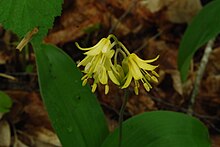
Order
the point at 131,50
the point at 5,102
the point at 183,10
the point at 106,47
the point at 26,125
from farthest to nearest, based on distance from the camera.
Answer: the point at 183,10 < the point at 131,50 < the point at 26,125 < the point at 5,102 < the point at 106,47

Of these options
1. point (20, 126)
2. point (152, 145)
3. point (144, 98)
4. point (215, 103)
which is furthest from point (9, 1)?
point (215, 103)

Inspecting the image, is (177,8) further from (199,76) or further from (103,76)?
(103,76)

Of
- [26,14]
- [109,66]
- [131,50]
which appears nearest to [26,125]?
[131,50]

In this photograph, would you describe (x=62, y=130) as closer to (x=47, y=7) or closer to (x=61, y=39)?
(x=47, y=7)

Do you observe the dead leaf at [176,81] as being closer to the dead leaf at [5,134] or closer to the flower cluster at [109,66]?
the dead leaf at [5,134]

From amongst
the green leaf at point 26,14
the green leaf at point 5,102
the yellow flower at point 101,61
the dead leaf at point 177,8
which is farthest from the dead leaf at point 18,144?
the dead leaf at point 177,8
